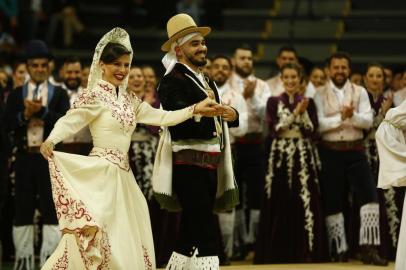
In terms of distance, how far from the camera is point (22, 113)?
10.1m

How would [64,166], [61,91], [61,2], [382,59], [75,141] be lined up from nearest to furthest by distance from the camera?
[64,166]
[61,91]
[75,141]
[382,59]
[61,2]

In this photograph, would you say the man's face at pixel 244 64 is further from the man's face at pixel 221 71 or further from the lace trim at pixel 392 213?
the lace trim at pixel 392 213

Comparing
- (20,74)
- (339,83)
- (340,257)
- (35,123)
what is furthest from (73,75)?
(340,257)

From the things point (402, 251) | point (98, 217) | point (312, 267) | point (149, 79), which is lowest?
point (312, 267)

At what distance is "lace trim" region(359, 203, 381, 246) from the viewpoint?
1048 cm

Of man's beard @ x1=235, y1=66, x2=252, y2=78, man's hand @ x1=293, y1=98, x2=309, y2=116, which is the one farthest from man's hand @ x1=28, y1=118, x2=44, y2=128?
man's beard @ x1=235, y1=66, x2=252, y2=78

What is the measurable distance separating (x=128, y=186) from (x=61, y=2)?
8.79 m

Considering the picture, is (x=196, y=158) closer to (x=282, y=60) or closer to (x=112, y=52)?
(x=112, y=52)

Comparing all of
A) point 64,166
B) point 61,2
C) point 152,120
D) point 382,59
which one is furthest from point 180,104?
point 61,2

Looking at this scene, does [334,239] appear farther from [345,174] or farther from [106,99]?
[106,99]

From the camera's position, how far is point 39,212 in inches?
428

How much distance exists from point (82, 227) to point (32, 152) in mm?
2529

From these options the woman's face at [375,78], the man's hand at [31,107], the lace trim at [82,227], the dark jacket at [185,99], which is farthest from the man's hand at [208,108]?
the woman's face at [375,78]

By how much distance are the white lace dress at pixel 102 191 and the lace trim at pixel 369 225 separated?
118 inches
